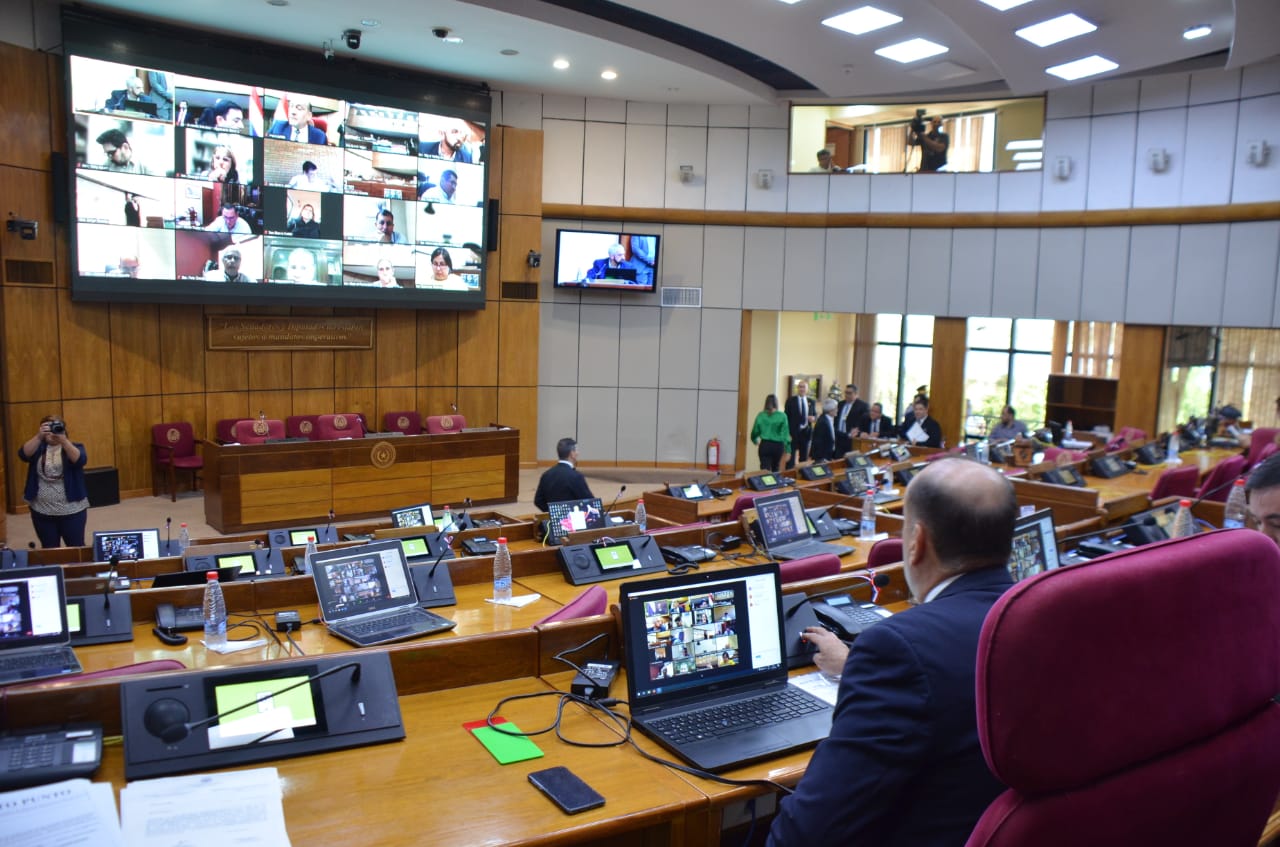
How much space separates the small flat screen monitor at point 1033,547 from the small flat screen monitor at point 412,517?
3.40 m

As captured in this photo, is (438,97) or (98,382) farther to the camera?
(438,97)

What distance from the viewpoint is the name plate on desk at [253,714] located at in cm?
205

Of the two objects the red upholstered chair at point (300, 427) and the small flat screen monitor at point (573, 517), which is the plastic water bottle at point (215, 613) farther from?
the red upholstered chair at point (300, 427)

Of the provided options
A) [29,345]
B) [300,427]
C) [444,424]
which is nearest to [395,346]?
[444,424]

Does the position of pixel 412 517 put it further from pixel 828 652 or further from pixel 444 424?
pixel 444 424

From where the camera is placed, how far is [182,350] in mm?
10305

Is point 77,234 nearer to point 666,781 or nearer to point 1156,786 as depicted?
point 666,781

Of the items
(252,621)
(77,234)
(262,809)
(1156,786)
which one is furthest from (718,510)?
(77,234)

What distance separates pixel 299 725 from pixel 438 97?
10364 mm

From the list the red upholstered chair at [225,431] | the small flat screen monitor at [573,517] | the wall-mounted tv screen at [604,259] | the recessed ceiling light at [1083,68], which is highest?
the recessed ceiling light at [1083,68]

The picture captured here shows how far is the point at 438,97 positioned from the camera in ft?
37.1

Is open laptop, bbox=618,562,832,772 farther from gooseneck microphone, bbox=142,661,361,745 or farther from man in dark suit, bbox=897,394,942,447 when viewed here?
man in dark suit, bbox=897,394,942,447

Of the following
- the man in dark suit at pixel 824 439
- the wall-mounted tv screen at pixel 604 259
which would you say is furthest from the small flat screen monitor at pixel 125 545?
the wall-mounted tv screen at pixel 604 259

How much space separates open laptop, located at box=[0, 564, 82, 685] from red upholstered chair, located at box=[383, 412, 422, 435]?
823cm
